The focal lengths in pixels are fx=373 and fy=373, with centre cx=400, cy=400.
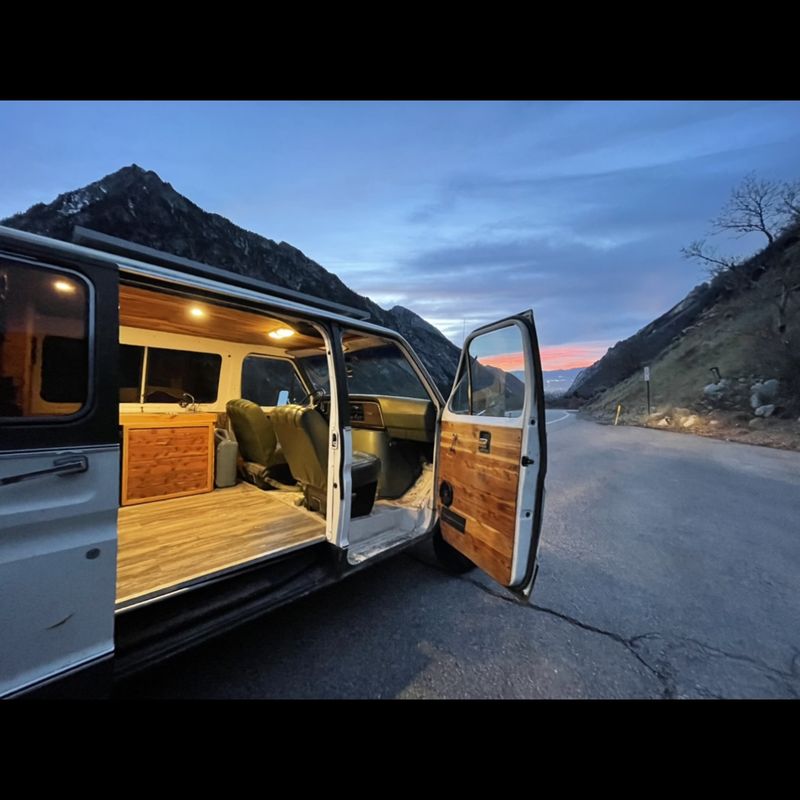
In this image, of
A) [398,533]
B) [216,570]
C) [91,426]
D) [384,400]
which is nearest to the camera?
[91,426]

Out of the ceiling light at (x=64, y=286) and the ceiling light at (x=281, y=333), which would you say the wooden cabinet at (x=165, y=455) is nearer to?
the ceiling light at (x=281, y=333)

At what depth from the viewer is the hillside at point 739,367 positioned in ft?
45.5

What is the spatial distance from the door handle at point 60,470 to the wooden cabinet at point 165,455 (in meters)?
2.86

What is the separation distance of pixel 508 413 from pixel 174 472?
150 inches

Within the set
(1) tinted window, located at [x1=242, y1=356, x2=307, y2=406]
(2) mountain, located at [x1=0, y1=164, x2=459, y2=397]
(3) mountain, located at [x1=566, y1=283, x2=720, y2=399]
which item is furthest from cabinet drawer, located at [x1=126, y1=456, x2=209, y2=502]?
(3) mountain, located at [x1=566, y1=283, x2=720, y2=399]

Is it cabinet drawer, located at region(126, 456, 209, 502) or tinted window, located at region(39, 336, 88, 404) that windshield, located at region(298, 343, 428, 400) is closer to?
cabinet drawer, located at region(126, 456, 209, 502)

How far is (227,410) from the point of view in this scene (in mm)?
4828

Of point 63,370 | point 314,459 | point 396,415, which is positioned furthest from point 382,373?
point 63,370

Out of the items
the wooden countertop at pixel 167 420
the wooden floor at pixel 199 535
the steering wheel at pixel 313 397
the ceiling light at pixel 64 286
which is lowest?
the wooden floor at pixel 199 535

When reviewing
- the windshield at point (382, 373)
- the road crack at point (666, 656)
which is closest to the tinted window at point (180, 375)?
the windshield at point (382, 373)

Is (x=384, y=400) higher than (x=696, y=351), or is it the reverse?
(x=696, y=351)

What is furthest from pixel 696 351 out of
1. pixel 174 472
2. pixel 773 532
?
pixel 174 472

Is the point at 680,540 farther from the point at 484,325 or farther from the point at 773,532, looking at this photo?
the point at 484,325

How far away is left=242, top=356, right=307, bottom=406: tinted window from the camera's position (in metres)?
5.30
